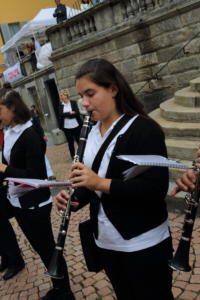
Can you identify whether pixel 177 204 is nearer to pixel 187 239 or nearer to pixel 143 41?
pixel 187 239

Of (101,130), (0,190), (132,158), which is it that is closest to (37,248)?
(0,190)

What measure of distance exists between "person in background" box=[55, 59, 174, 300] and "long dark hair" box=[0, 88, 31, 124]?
1.16 m

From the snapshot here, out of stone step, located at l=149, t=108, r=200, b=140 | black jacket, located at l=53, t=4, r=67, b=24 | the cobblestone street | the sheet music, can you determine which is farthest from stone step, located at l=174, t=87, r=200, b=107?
black jacket, located at l=53, t=4, r=67, b=24

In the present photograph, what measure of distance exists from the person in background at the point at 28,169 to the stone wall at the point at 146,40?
560cm

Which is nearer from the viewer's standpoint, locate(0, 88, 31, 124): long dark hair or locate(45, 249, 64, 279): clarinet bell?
locate(45, 249, 64, 279): clarinet bell

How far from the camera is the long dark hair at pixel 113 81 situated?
75.5 inches

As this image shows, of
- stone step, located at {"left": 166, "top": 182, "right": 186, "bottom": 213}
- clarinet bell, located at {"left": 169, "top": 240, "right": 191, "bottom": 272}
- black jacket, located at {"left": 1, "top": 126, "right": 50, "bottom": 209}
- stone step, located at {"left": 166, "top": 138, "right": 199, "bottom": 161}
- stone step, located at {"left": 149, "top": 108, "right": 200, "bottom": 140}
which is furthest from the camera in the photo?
stone step, located at {"left": 149, "top": 108, "right": 200, "bottom": 140}

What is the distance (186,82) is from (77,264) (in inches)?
213

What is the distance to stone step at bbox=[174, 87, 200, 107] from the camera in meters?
6.02

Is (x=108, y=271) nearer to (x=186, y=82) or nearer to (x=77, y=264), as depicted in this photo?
(x=77, y=264)

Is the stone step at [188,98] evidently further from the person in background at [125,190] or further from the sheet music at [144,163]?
the sheet music at [144,163]

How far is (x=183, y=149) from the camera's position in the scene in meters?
5.33

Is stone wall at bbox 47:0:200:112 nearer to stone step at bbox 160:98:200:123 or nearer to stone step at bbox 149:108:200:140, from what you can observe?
stone step at bbox 160:98:200:123

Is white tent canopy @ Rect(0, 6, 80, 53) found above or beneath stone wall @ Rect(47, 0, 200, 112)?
above
